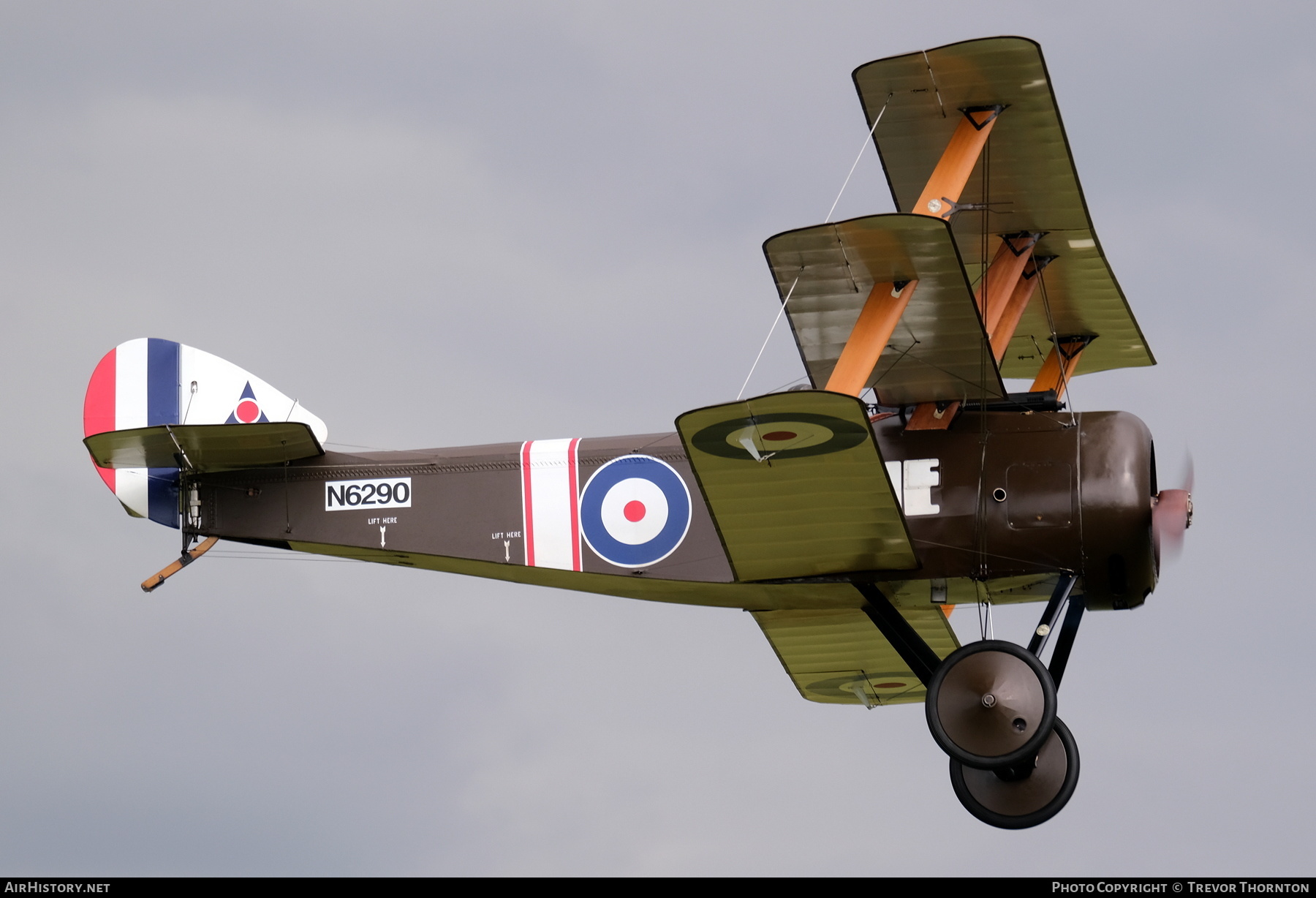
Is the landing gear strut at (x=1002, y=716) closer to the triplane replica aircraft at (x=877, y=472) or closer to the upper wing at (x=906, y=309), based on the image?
the triplane replica aircraft at (x=877, y=472)

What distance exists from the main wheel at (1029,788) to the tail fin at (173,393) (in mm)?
5382

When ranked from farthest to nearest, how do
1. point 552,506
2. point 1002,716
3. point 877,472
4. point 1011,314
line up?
point 1011,314, point 552,506, point 1002,716, point 877,472

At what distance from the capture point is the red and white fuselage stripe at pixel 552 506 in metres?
13.4

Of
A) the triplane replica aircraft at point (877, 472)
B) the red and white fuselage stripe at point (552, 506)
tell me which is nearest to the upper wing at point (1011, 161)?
the triplane replica aircraft at point (877, 472)

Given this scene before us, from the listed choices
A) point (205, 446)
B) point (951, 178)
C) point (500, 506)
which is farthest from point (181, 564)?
point (951, 178)

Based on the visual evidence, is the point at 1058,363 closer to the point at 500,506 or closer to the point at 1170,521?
the point at 1170,521

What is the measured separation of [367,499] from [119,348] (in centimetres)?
245

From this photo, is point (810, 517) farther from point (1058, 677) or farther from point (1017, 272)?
point (1017, 272)

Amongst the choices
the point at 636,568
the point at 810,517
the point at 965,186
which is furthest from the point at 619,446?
the point at 965,186

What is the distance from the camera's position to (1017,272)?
1398cm

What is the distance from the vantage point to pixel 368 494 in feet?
45.3

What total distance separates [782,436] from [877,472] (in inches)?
28.6

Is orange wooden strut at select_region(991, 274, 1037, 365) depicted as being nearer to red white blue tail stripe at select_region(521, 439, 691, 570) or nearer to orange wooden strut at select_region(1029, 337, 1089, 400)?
orange wooden strut at select_region(1029, 337, 1089, 400)

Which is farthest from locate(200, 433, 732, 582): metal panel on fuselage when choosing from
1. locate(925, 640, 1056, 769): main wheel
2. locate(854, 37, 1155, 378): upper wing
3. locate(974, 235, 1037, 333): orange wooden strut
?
locate(854, 37, 1155, 378): upper wing
